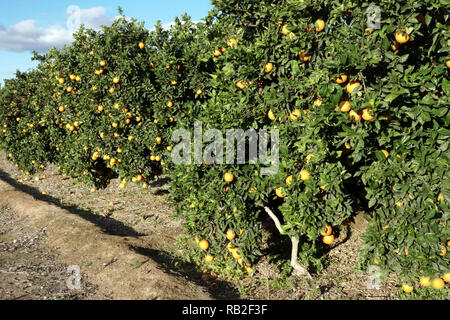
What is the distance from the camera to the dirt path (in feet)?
14.7

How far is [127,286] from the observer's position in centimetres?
459

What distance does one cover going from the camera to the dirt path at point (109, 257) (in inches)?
176

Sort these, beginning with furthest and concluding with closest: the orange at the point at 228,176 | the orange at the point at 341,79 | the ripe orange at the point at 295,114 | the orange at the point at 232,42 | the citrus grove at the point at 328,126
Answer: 1. the orange at the point at 232,42
2. the orange at the point at 228,176
3. the ripe orange at the point at 295,114
4. the orange at the point at 341,79
5. the citrus grove at the point at 328,126

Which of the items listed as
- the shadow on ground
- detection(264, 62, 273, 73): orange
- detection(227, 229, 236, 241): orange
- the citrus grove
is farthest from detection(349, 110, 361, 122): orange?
the shadow on ground

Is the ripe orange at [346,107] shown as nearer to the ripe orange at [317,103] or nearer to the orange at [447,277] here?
the ripe orange at [317,103]

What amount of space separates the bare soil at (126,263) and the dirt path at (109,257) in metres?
0.01

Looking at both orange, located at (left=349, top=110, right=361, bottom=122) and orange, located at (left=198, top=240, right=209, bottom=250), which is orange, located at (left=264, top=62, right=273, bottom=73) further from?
orange, located at (left=198, top=240, right=209, bottom=250)

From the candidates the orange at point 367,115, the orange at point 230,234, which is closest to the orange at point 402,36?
the orange at point 367,115

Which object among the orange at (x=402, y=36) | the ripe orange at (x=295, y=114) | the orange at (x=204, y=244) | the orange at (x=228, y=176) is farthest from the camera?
the orange at (x=204, y=244)

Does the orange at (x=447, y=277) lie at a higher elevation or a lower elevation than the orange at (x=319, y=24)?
lower

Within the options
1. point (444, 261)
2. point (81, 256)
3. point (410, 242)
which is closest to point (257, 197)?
point (410, 242)

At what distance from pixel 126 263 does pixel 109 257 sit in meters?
0.51

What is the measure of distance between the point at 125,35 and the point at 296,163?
5.30 meters
